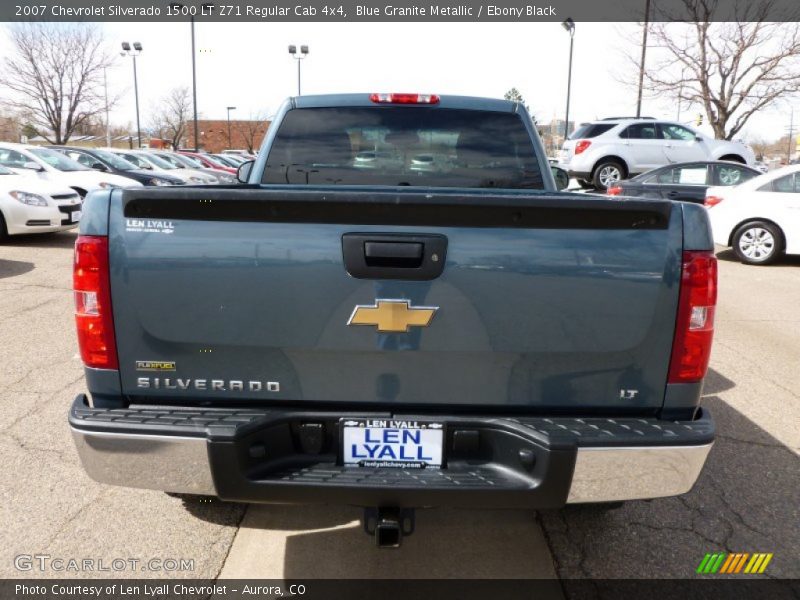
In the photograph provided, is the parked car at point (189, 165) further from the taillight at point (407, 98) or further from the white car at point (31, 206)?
the taillight at point (407, 98)

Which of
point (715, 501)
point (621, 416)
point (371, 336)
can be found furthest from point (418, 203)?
point (715, 501)

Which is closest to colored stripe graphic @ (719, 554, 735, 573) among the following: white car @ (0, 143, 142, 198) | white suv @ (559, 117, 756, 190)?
white car @ (0, 143, 142, 198)

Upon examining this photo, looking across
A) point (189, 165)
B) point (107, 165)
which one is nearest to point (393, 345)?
point (107, 165)

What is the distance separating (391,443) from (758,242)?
408 inches

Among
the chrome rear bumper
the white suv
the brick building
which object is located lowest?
the chrome rear bumper

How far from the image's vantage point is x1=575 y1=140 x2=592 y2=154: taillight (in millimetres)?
16875

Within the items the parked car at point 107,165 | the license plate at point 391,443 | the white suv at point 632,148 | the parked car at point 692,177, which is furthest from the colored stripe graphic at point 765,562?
the white suv at point 632,148

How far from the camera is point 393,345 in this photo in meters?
2.10

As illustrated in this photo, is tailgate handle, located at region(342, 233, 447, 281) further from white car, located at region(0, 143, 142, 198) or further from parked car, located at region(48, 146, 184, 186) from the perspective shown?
parked car, located at region(48, 146, 184, 186)

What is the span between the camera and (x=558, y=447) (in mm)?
2025

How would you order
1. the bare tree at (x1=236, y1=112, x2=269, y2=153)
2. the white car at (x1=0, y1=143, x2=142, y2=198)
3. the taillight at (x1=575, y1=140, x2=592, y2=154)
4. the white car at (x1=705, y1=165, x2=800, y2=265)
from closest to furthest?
the white car at (x1=705, y1=165, x2=800, y2=265)
the white car at (x1=0, y1=143, x2=142, y2=198)
the taillight at (x1=575, y1=140, x2=592, y2=154)
the bare tree at (x1=236, y1=112, x2=269, y2=153)

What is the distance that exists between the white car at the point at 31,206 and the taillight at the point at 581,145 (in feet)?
41.2

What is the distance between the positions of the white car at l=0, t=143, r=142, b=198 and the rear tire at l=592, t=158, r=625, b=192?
12.0 m

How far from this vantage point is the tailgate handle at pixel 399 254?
81.0 inches
